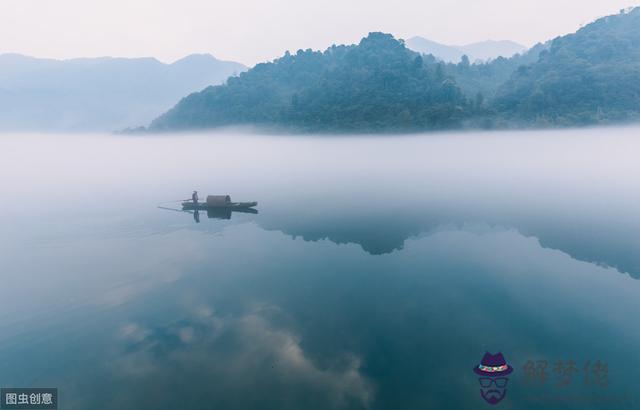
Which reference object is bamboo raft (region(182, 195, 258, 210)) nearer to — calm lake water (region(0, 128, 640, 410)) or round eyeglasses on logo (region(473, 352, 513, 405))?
calm lake water (region(0, 128, 640, 410))

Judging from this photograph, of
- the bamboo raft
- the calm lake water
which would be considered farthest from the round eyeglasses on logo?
the bamboo raft

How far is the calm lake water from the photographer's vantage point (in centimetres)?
1692

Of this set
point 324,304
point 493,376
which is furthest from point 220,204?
point 493,376

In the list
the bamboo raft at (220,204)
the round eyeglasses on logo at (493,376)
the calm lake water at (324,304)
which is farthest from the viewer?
the bamboo raft at (220,204)

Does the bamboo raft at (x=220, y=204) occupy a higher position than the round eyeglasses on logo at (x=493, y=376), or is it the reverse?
the bamboo raft at (x=220, y=204)

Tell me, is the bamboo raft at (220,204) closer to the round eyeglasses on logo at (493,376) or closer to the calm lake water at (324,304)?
the calm lake water at (324,304)

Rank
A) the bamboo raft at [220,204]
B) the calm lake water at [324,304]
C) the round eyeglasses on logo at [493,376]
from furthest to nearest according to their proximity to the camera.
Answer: the bamboo raft at [220,204] < the calm lake water at [324,304] < the round eyeglasses on logo at [493,376]

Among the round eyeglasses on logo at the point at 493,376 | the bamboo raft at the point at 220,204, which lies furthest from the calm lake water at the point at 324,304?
the bamboo raft at the point at 220,204

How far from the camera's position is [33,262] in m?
33.8

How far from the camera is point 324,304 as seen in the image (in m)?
24.7

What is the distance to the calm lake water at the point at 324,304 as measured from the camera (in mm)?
16922

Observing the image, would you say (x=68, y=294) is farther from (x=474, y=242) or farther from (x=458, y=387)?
(x=474, y=242)

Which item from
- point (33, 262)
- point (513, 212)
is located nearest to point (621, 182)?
point (513, 212)

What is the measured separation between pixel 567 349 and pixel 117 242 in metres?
44.6
